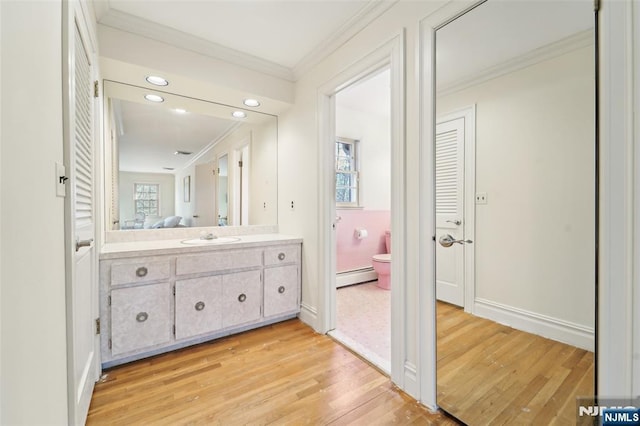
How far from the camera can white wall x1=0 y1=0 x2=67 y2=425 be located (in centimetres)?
59

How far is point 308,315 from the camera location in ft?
8.39

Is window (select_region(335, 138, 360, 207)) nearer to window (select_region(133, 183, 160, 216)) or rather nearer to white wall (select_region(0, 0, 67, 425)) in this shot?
window (select_region(133, 183, 160, 216))

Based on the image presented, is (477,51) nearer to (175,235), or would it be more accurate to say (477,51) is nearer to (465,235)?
(465,235)

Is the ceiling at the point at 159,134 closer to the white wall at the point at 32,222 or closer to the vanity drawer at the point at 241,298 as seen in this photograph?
the vanity drawer at the point at 241,298

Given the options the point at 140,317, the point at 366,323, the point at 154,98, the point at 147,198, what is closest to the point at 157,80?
the point at 154,98

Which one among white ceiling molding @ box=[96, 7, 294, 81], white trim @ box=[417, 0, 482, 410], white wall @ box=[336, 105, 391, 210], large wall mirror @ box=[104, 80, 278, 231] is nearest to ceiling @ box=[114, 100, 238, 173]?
large wall mirror @ box=[104, 80, 278, 231]

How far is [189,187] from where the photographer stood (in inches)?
106

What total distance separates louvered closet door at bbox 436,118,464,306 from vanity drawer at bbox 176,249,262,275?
59.0 inches

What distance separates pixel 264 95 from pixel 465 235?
2063 mm

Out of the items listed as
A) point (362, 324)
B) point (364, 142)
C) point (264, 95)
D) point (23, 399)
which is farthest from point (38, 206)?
point (364, 142)

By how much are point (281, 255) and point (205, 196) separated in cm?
99

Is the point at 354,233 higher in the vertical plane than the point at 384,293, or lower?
higher
